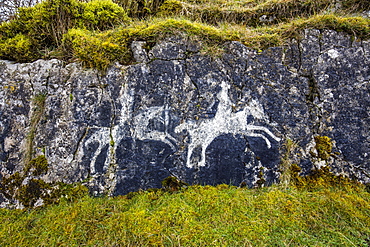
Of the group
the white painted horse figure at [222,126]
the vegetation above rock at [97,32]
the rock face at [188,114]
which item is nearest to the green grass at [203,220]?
the rock face at [188,114]

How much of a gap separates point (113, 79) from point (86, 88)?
38 centimetres

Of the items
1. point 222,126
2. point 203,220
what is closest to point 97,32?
point 222,126

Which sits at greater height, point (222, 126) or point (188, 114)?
point (188, 114)

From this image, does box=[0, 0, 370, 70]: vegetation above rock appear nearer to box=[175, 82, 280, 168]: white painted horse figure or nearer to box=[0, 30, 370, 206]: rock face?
box=[0, 30, 370, 206]: rock face

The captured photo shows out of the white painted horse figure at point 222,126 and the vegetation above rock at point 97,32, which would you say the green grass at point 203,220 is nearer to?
the white painted horse figure at point 222,126

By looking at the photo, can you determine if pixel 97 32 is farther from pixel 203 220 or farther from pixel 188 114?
pixel 203 220

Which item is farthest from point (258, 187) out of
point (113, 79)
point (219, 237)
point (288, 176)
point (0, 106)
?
point (0, 106)

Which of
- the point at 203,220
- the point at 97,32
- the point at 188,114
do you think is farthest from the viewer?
the point at 97,32

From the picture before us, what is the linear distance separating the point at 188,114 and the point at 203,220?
136 cm

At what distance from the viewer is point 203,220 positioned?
2246mm

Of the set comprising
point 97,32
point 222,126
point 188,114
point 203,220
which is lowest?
point 203,220

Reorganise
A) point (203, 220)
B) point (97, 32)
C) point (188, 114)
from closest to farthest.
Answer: point (203, 220) → point (188, 114) → point (97, 32)

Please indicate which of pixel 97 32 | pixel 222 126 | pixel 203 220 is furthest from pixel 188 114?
pixel 97 32

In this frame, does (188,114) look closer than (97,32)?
Yes
